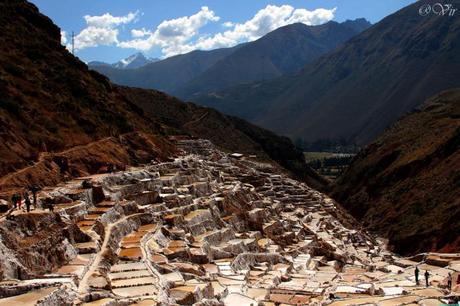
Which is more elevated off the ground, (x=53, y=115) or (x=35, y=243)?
(x=53, y=115)

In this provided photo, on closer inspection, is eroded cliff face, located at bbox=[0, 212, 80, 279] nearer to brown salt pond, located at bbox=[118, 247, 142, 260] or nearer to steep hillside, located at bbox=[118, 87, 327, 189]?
brown salt pond, located at bbox=[118, 247, 142, 260]

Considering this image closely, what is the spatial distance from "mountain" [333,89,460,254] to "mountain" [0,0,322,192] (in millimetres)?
32109

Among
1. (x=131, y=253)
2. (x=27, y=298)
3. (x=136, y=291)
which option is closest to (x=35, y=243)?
(x=136, y=291)

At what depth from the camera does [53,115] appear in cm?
5547

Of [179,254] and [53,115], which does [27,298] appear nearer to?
[179,254]

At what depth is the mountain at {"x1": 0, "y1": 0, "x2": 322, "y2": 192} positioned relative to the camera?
44.3 metres

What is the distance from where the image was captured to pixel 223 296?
88.7ft

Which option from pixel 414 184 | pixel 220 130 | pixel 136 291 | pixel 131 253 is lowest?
pixel 136 291

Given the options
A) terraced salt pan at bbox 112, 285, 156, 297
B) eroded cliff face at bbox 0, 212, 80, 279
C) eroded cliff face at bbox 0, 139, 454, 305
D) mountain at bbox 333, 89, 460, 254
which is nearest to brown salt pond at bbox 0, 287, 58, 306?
eroded cliff face at bbox 0, 139, 454, 305

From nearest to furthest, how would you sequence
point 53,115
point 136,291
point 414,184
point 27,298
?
point 27,298, point 136,291, point 53,115, point 414,184

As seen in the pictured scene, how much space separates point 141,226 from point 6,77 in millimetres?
27611

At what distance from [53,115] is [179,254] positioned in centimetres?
2941

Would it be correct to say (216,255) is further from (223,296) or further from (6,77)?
(6,77)

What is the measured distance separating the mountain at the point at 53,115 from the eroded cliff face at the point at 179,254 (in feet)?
15.3
